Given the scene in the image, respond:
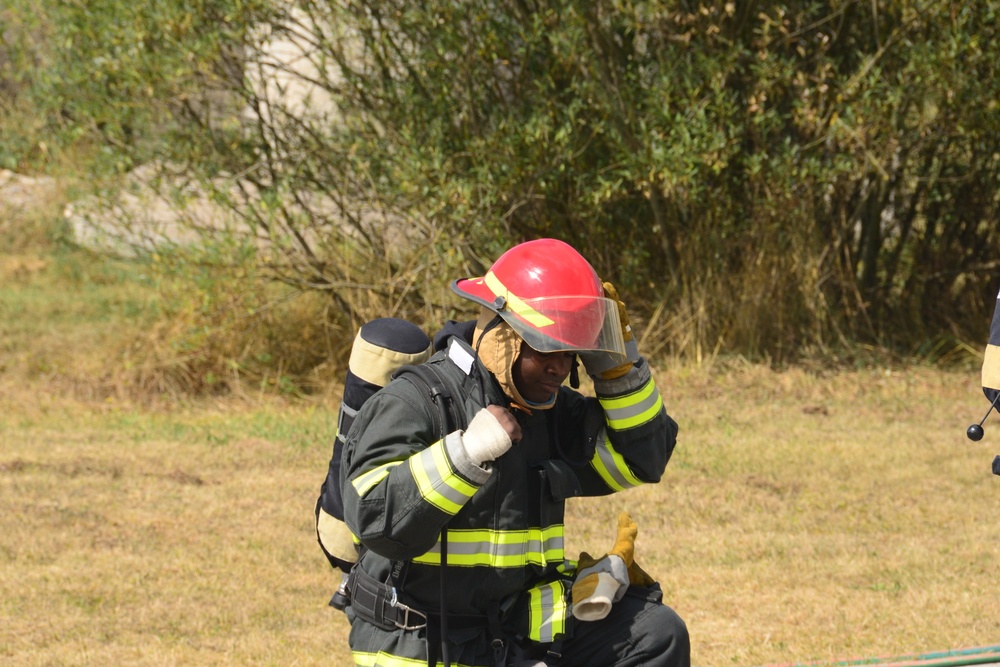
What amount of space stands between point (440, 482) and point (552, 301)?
545mm

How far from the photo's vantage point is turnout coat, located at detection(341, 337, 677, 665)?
266 cm

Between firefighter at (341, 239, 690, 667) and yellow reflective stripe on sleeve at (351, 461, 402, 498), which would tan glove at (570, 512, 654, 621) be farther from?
yellow reflective stripe on sleeve at (351, 461, 402, 498)

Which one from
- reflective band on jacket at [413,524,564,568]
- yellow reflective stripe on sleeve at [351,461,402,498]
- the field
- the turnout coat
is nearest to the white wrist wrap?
the turnout coat

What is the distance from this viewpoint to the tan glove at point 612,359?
3059 millimetres

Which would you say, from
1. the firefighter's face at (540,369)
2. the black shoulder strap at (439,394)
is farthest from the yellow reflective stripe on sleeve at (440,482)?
the firefighter's face at (540,369)

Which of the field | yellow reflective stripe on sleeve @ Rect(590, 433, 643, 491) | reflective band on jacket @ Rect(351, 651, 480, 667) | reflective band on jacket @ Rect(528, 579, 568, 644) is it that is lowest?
the field

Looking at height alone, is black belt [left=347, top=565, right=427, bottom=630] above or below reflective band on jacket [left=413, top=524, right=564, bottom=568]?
below

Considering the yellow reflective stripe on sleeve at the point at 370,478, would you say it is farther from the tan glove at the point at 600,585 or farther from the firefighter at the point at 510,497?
the tan glove at the point at 600,585

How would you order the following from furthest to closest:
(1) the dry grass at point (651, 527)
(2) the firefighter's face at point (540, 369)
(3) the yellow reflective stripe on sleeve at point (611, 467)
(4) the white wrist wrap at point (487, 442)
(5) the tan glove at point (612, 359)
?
(1) the dry grass at point (651, 527) < (3) the yellow reflective stripe on sleeve at point (611, 467) < (5) the tan glove at point (612, 359) < (2) the firefighter's face at point (540, 369) < (4) the white wrist wrap at point (487, 442)

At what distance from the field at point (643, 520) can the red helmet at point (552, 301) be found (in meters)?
2.17

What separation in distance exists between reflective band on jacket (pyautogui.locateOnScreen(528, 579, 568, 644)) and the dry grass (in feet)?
Answer: 6.18

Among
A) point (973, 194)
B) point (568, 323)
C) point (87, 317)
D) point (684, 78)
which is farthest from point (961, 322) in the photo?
point (568, 323)

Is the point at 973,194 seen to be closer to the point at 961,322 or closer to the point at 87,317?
the point at 961,322

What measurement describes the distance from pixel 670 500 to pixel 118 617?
9.58ft
